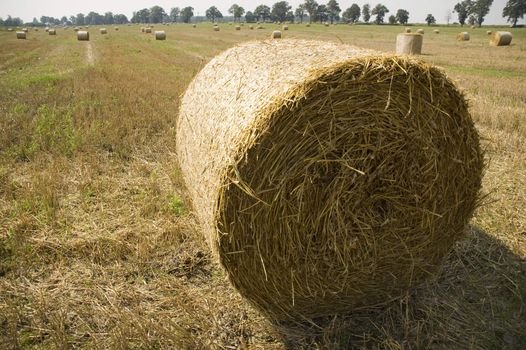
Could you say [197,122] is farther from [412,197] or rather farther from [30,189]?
[30,189]

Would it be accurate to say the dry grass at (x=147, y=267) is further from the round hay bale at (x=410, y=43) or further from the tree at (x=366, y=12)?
the tree at (x=366, y=12)

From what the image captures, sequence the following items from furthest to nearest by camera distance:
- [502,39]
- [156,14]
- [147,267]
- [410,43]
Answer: [156,14]
[502,39]
[410,43]
[147,267]

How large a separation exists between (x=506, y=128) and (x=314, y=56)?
5.92m

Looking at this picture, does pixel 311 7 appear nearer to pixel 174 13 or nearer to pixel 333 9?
pixel 333 9

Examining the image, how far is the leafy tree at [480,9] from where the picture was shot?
333 feet

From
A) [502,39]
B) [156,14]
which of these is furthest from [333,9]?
[502,39]

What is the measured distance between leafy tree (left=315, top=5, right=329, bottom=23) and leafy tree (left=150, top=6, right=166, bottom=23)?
220ft

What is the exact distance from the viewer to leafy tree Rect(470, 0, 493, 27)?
102m

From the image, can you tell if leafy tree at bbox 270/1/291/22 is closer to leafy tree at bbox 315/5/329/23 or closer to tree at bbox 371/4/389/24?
leafy tree at bbox 315/5/329/23

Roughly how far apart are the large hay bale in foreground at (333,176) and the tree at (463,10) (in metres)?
121

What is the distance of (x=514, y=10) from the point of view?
281ft

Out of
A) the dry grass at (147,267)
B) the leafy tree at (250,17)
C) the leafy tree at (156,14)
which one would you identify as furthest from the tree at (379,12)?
the dry grass at (147,267)

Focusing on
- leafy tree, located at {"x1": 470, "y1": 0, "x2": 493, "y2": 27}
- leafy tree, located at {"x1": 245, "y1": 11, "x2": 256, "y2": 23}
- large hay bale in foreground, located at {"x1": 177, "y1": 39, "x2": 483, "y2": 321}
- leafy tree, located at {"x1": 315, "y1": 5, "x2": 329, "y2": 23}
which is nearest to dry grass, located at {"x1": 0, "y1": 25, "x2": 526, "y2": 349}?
large hay bale in foreground, located at {"x1": 177, "y1": 39, "x2": 483, "y2": 321}

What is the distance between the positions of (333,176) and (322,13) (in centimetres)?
13088
